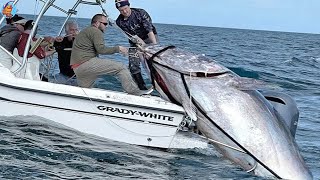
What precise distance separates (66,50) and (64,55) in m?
0.15

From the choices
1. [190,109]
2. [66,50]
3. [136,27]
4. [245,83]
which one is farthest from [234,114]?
[66,50]

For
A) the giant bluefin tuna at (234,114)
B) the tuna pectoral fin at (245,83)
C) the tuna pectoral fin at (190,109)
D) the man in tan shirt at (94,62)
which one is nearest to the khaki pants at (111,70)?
the man in tan shirt at (94,62)

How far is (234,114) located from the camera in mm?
8461

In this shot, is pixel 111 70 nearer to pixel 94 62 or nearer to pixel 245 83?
pixel 94 62

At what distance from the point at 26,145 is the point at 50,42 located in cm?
203

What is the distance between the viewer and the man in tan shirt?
9500 millimetres

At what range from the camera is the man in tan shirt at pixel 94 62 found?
31.2ft

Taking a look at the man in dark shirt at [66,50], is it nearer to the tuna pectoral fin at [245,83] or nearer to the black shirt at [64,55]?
the black shirt at [64,55]

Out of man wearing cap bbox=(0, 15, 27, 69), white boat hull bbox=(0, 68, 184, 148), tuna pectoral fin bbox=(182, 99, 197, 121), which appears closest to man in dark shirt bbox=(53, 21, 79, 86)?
man wearing cap bbox=(0, 15, 27, 69)

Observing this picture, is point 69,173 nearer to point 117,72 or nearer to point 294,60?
point 117,72

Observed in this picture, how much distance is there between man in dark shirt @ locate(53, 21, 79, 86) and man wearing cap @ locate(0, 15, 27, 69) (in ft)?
2.14

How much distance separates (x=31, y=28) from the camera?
1033 cm

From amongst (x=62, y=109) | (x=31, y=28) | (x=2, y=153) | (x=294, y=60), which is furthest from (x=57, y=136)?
(x=294, y=60)

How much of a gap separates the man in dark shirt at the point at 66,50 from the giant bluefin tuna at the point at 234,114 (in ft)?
8.04
